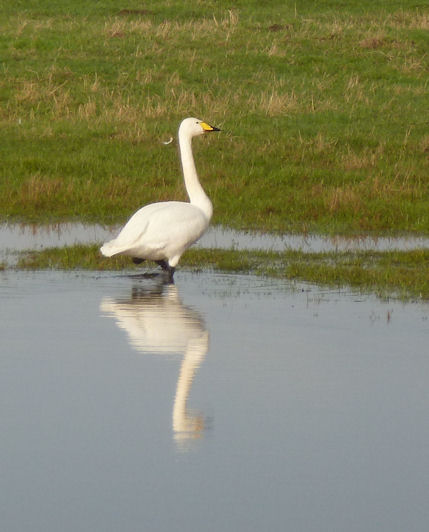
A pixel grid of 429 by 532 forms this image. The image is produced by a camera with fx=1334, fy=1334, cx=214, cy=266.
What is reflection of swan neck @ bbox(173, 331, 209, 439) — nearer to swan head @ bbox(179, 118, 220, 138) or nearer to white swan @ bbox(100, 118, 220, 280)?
white swan @ bbox(100, 118, 220, 280)

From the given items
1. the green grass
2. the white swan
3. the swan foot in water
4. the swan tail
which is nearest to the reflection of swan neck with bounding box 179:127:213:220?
the white swan

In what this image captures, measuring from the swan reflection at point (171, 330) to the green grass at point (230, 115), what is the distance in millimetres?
4756

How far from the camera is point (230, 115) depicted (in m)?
21.7

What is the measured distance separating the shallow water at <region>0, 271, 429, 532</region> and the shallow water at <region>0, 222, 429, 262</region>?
294 cm

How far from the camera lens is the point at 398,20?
3456cm

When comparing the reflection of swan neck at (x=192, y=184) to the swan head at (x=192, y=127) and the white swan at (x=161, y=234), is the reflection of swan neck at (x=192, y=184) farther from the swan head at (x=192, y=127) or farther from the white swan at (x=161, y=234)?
the white swan at (x=161, y=234)

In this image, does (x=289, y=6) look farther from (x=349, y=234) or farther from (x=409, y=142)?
(x=349, y=234)

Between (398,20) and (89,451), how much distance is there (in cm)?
2992

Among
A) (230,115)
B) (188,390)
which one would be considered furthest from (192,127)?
(230,115)

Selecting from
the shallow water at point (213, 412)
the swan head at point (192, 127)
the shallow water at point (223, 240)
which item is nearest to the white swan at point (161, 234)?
the shallow water at point (213, 412)

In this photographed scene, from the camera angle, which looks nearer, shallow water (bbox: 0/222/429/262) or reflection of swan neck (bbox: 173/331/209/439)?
reflection of swan neck (bbox: 173/331/209/439)

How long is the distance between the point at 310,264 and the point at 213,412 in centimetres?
543

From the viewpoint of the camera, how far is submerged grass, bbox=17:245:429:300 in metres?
11.1

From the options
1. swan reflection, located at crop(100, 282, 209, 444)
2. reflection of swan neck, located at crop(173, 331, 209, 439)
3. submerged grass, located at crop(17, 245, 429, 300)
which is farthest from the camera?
submerged grass, located at crop(17, 245, 429, 300)
